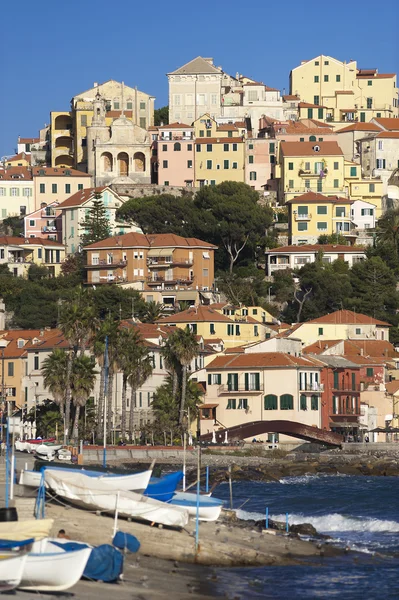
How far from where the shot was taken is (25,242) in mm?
125000

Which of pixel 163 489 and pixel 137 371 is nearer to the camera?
pixel 163 489

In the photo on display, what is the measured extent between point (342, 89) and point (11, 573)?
12419 cm

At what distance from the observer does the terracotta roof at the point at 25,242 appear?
125 meters

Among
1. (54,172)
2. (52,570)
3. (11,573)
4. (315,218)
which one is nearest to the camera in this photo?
(11,573)

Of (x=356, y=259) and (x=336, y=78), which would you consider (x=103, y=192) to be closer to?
(x=356, y=259)

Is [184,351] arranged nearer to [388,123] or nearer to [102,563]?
[102,563]

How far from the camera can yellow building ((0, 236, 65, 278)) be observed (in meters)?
123

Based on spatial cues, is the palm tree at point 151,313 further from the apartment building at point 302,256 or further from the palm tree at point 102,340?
the palm tree at point 102,340

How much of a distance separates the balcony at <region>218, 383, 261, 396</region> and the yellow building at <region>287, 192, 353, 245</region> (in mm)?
35928

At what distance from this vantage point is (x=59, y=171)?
445 feet

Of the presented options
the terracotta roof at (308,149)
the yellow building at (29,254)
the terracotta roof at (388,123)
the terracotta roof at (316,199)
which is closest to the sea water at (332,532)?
the terracotta roof at (316,199)

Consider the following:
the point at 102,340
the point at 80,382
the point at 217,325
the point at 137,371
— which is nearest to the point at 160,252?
the point at 217,325

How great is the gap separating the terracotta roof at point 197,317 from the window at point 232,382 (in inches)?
521

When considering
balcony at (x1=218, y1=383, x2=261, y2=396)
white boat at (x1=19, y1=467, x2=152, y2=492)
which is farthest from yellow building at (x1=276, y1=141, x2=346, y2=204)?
white boat at (x1=19, y1=467, x2=152, y2=492)
